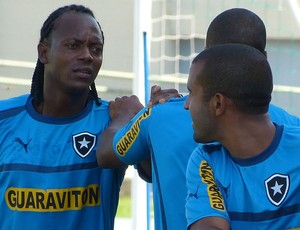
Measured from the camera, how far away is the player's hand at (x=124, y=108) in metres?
3.92

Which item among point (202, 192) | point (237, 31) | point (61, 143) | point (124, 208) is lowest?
point (124, 208)

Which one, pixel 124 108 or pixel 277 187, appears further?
pixel 124 108

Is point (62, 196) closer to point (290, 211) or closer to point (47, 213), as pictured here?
point (47, 213)

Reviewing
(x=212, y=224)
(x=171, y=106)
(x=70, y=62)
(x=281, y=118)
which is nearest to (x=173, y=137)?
(x=171, y=106)

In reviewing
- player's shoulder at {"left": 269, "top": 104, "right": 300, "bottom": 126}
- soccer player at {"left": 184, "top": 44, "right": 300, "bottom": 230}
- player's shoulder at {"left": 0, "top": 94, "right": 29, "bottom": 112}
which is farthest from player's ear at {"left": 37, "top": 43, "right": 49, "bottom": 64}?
soccer player at {"left": 184, "top": 44, "right": 300, "bottom": 230}

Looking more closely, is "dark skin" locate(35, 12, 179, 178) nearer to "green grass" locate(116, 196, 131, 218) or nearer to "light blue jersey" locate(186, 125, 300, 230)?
"light blue jersey" locate(186, 125, 300, 230)

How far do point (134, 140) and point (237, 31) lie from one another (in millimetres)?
578

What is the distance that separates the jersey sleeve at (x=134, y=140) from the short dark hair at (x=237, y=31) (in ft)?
1.28

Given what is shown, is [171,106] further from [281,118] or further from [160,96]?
[281,118]

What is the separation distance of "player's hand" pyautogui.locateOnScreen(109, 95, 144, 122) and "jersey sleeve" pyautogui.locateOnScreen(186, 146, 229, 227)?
102cm

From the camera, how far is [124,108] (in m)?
3.95

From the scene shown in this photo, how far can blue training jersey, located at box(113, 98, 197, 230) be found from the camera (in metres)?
3.30

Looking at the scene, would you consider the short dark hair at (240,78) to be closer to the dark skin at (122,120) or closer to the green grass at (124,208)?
the dark skin at (122,120)

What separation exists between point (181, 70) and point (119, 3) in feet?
5.43
